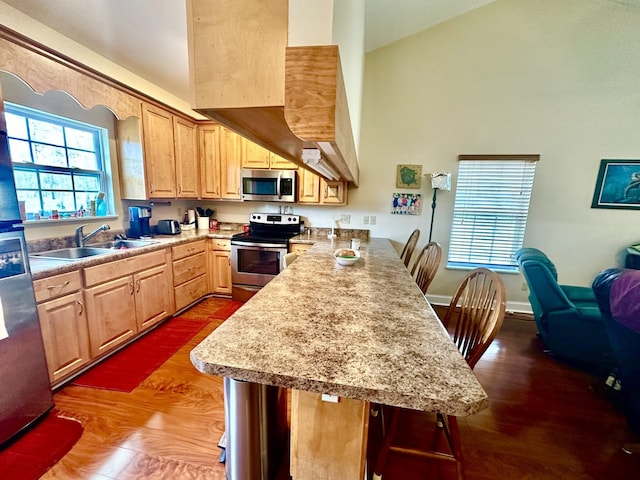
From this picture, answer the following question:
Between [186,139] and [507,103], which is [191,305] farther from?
[507,103]

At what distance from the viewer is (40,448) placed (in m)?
1.41

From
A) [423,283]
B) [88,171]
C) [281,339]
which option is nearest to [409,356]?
[281,339]

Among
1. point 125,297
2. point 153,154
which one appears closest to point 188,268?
point 125,297

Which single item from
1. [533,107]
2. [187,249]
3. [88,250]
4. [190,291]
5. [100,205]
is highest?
[533,107]

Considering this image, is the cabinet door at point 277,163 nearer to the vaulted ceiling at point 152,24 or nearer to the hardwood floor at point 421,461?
the vaulted ceiling at point 152,24

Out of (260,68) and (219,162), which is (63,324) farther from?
(219,162)

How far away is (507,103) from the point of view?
305cm

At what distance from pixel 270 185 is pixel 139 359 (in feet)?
7.25

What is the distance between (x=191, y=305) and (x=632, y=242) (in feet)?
17.3

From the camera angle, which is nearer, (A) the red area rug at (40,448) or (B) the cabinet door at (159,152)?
(A) the red area rug at (40,448)

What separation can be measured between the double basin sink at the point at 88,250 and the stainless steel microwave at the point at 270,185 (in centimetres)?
128

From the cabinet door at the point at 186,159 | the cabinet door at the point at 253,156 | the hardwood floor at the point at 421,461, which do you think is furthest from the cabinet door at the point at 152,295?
the cabinet door at the point at 253,156

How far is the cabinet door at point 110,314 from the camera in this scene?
1989mm

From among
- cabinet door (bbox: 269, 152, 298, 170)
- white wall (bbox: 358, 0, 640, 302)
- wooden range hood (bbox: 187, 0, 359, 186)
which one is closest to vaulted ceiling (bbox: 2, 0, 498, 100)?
white wall (bbox: 358, 0, 640, 302)
